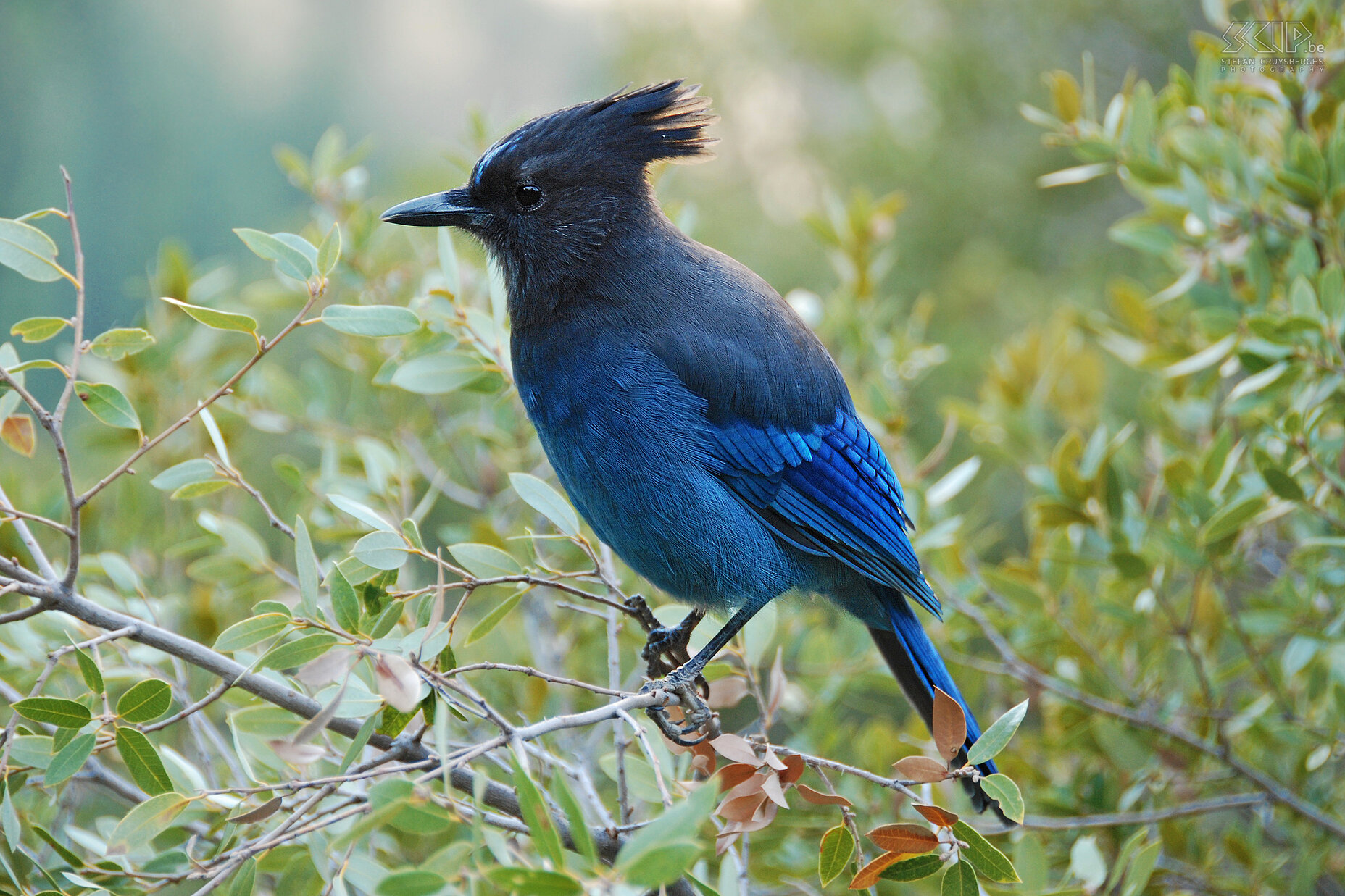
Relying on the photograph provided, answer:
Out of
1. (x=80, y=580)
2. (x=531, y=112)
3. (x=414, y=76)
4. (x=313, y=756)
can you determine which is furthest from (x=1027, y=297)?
(x=313, y=756)

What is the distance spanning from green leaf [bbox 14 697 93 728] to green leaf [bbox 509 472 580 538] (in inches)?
21.1

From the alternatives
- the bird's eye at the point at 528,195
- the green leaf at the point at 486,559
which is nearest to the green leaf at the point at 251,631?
the green leaf at the point at 486,559

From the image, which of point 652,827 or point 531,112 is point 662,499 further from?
point 531,112

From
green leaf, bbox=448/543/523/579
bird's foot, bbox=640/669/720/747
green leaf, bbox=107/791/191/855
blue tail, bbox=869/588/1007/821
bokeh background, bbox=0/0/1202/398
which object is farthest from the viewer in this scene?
bokeh background, bbox=0/0/1202/398

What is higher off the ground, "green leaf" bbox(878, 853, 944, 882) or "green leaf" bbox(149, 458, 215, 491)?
"green leaf" bbox(149, 458, 215, 491)

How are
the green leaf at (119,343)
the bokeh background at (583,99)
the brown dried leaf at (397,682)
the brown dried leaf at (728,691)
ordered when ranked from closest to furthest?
the brown dried leaf at (397,682)
the green leaf at (119,343)
the brown dried leaf at (728,691)
the bokeh background at (583,99)

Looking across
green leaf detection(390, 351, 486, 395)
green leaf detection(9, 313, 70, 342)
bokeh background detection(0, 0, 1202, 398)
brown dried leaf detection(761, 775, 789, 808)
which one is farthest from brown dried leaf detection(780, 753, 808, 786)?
bokeh background detection(0, 0, 1202, 398)

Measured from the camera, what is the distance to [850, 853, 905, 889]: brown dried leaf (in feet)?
3.46

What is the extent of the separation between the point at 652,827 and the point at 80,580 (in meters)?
1.55

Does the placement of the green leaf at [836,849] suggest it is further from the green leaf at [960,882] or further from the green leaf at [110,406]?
the green leaf at [110,406]

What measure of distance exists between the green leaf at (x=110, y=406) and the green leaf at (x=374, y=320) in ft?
0.86

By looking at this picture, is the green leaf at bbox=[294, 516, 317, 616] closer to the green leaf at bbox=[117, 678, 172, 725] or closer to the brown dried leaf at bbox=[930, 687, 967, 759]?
the green leaf at bbox=[117, 678, 172, 725]

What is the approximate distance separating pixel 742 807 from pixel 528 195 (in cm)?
118

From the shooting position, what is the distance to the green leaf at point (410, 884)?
0.77m
